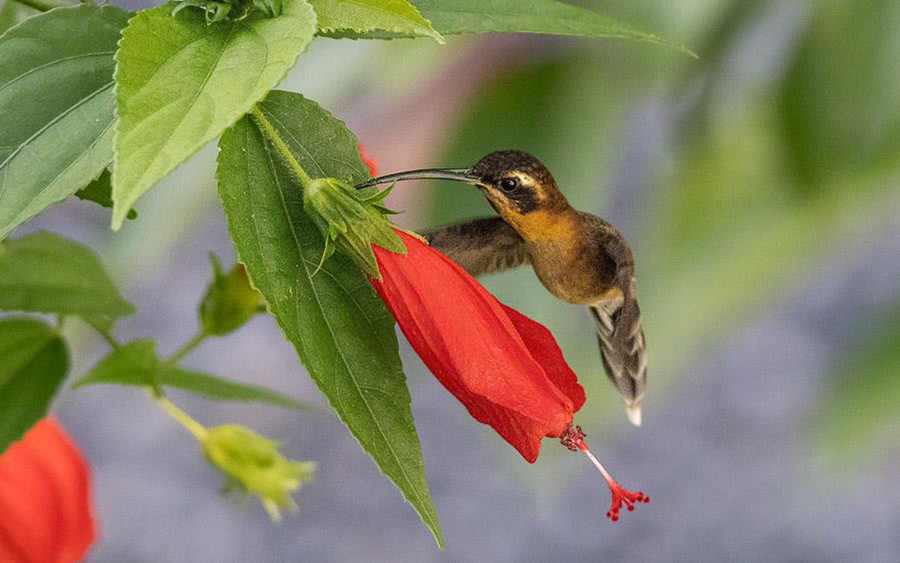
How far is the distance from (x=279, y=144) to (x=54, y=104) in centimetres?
5

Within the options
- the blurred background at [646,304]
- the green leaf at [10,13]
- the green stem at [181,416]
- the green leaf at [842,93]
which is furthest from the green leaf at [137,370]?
the green leaf at [842,93]

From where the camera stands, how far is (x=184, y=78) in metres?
0.25

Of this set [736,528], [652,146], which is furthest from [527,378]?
[736,528]

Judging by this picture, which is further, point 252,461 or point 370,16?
point 252,461

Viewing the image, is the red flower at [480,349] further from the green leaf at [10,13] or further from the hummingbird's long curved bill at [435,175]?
the green leaf at [10,13]

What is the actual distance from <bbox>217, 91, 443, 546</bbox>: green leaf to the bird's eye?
0.04 meters

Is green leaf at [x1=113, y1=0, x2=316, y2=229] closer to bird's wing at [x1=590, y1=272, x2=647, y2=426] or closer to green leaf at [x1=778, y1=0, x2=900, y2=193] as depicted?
bird's wing at [x1=590, y1=272, x2=647, y2=426]

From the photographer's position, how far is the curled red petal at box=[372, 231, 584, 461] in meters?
0.28

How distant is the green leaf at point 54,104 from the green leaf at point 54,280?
0.15 m

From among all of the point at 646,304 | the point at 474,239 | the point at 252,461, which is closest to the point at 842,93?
the point at 646,304

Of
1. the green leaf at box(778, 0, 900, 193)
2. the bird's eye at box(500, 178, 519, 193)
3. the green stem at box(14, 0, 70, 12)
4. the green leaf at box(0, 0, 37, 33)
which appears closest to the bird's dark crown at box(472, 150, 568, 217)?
the bird's eye at box(500, 178, 519, 193)

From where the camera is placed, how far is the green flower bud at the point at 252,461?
0.53 metres

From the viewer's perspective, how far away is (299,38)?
251 mm

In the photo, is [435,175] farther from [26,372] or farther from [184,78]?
[26,372]
